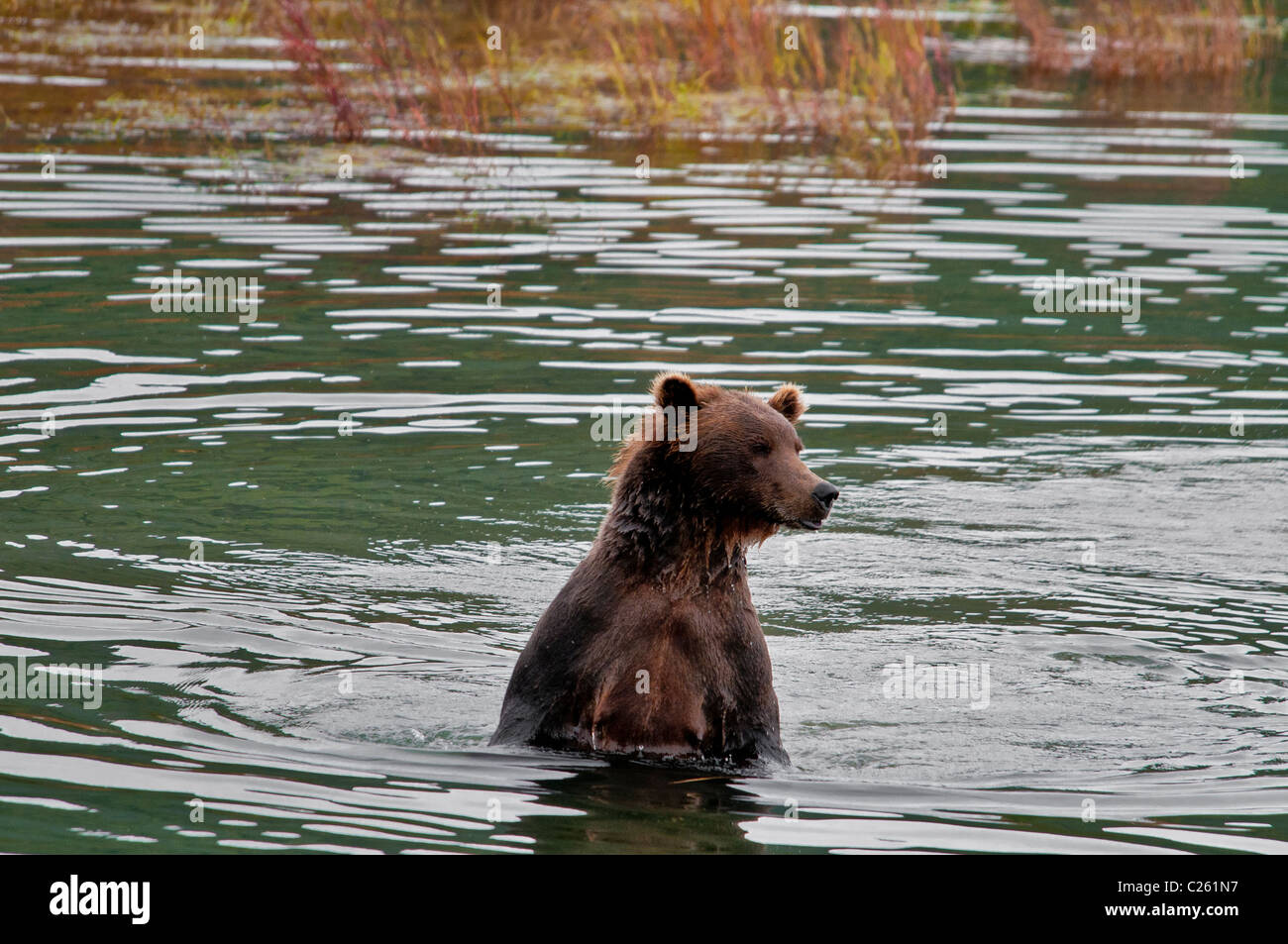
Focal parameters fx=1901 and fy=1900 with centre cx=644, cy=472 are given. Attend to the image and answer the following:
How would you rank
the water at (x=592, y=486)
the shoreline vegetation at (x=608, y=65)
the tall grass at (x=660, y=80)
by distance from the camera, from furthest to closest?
the shoreline vegetation at (x=608, y=65), the tall grass at (x=660, y=80), the water at (x=592, y=486)

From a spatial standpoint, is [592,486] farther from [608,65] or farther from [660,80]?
[608,65]

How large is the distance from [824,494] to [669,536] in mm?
676

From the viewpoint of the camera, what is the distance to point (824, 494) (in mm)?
7848

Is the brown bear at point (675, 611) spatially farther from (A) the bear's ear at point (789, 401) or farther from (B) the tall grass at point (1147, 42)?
(B) the tall grass at point (1147, 42)

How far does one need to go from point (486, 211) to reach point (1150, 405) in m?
8.04

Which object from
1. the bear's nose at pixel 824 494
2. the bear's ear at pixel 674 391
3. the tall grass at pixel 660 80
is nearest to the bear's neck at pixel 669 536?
the bear's ear at pixel 674 391

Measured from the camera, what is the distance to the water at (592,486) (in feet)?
24.3

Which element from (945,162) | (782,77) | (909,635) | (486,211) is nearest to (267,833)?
(909,635)

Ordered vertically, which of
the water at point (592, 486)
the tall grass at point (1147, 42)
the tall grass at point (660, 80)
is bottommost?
the water at point (592, 486)

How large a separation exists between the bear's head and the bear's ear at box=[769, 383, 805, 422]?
0.40 meters

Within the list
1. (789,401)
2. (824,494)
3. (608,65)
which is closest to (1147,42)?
(608,65)

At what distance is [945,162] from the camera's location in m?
22.8

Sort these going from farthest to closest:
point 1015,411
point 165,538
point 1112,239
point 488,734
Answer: point 1112,239 < point 1015,411 < point 165,538 < point 488,734

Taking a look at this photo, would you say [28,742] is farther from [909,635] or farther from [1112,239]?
[1112,239]
